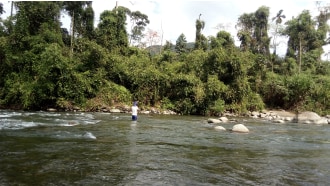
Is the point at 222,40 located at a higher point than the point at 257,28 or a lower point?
lower

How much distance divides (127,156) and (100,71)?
53.2 feet

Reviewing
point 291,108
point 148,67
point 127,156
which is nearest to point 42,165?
point 127,156

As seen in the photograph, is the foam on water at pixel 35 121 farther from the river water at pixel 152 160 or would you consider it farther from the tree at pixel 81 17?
the tree at pixel 81 17

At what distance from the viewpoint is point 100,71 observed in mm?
22078

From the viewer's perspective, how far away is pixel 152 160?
635 cm

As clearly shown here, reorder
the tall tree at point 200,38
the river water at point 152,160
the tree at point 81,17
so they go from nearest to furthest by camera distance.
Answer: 1. the river water at point 152,160
2. the tree at point 81,17
3. the tall tree at point 200,38

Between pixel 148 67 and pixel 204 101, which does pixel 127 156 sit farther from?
pixel 148 67

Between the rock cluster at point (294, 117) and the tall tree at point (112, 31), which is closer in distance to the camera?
the rock cluster at point (294, 117)

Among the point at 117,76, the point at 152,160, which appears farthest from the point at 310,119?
the point at 152,160

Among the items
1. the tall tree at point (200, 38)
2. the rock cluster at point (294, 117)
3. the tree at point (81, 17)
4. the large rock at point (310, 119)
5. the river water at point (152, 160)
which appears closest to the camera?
the river water at point (152, 160)

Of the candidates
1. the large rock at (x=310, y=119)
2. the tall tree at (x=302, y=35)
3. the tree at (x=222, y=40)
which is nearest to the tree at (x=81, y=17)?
the tree at (x=222, y=40)

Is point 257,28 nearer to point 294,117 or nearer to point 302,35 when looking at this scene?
point 302,35

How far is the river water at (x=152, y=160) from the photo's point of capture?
4918mm

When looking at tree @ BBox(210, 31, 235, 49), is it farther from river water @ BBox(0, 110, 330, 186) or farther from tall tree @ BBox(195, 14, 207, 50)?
river water @ BBox(0, 110, 330, 186)
